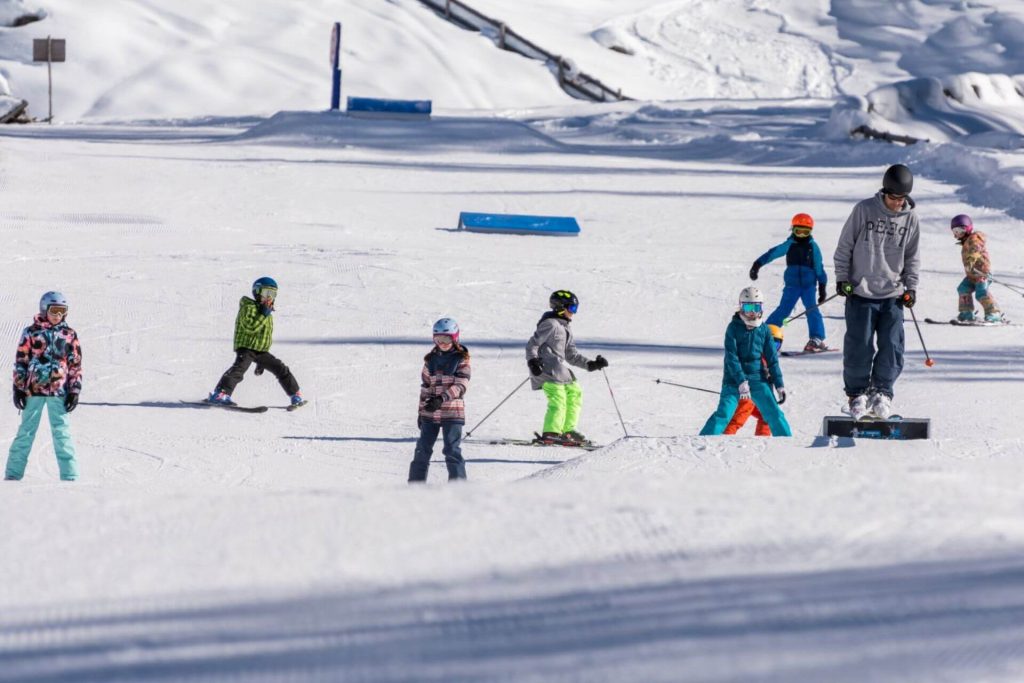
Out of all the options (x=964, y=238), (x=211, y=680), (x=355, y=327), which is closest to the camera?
(x=211, y=680)

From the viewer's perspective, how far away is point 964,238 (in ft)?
42.1

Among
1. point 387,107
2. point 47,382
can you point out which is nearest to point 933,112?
point 387,107

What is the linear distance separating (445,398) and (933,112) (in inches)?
A: 1140

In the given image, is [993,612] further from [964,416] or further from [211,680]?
[964,416]

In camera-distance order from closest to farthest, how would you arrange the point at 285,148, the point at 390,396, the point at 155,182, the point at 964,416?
the point at 964,416, the point at 390,396, the point at 155,182, the point at 285,148

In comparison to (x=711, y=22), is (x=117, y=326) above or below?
below

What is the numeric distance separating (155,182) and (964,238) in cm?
1431

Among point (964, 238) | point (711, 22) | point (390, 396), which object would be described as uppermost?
point (711, 22)

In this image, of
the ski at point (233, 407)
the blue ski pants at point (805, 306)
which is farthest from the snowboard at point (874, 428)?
the blue ski pants at point (805, 306)

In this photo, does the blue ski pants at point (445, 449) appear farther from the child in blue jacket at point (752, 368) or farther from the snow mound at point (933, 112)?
the snow mound at point (933, 112)

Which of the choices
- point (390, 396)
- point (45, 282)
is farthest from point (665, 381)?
point (45, 282)

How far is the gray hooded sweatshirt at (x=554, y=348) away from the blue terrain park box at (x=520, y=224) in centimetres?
1027

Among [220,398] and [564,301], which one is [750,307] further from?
[220,398]

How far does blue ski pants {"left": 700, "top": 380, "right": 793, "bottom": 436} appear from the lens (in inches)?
350
